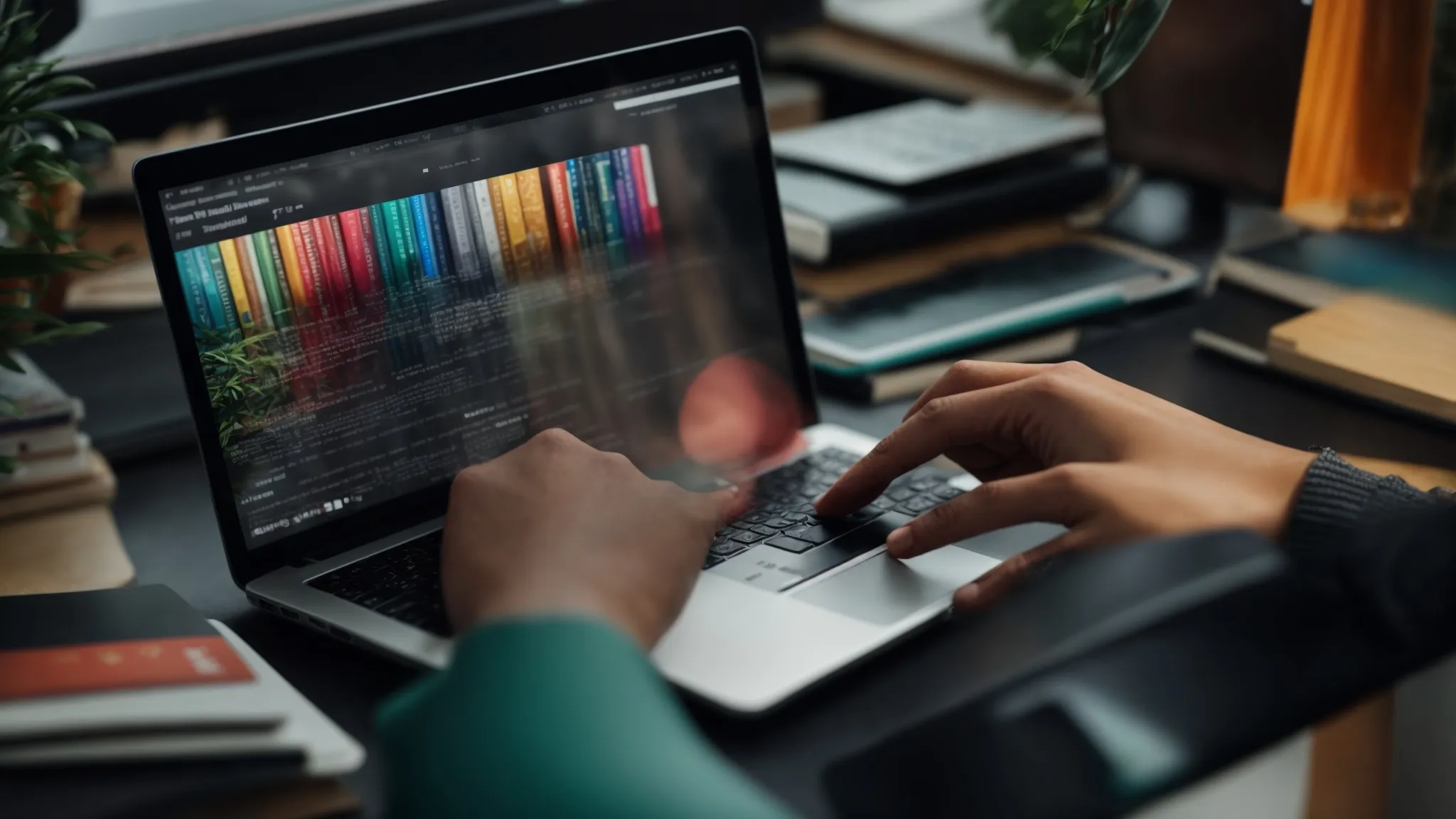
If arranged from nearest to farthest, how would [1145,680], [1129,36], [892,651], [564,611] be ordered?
1. [1145,680]
2. [564,611]
3. [892,651]
4. [1129,36]

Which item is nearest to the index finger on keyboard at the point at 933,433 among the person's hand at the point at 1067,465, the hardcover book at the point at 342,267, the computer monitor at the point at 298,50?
the person's hand at the point at 1067,465

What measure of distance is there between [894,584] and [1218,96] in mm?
697

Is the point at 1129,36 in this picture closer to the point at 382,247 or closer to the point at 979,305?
the point at 979,305

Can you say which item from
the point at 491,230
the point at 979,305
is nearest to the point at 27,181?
the point at 491,230

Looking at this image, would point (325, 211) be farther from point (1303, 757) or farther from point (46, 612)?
point (1303, 757)

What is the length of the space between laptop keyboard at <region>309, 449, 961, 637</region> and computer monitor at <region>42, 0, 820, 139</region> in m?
0.53

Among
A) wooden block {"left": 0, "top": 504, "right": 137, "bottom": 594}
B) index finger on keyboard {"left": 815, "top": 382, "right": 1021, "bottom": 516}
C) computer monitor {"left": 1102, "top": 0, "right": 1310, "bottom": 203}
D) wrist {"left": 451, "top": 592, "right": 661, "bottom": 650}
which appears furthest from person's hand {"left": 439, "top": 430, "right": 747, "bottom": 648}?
computer monitor {"left": 1102, "top": 0, "right": 1310, "bottom": 203}

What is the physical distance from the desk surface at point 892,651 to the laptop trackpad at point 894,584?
0.07ft

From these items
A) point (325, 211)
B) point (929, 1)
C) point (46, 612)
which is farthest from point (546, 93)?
point (929, 1)

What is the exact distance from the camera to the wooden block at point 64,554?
849 mm

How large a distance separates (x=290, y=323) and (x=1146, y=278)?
751 mm

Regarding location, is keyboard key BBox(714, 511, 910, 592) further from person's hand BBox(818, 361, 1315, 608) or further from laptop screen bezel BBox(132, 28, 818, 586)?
laptop screen bezel BBox(132, 28, 818, 586)

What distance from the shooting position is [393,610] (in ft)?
2.47

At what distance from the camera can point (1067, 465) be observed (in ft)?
2.41
